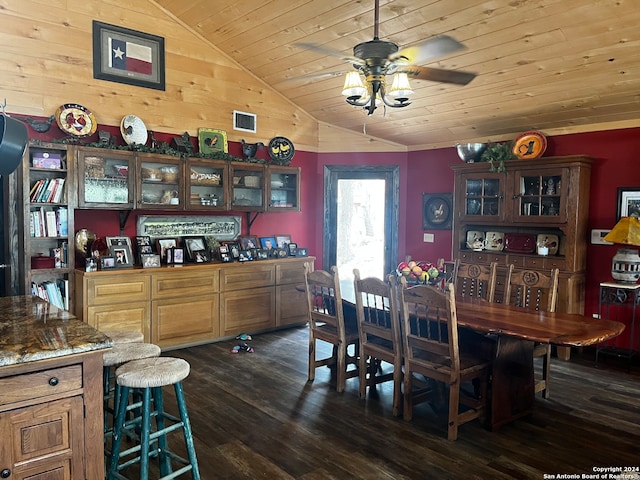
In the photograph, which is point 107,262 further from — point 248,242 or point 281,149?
point 281,149

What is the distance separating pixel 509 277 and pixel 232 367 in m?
2.60

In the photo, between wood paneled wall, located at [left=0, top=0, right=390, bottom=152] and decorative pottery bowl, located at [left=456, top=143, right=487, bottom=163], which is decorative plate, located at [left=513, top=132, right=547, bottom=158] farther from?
wood paneled wall, located at [left=0, top=0, right=390, bottom=152]

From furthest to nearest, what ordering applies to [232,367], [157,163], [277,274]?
[277,274], [157,163], [232,367]

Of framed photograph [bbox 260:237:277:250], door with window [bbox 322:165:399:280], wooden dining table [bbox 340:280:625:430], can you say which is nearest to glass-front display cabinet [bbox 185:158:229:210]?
framed photograph [bbox 260:237:277:250]

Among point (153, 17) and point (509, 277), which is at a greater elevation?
point (153, 17)

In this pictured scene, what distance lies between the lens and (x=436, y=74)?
3.20m

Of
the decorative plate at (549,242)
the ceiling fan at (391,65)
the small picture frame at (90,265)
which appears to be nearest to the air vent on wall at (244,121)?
the small picture frame at (90,265)

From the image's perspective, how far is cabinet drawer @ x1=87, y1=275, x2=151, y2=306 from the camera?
14.8 ft

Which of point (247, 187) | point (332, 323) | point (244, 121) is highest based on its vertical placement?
point (244, 121)

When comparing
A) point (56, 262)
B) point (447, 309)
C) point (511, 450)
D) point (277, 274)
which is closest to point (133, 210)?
point (56, 262)

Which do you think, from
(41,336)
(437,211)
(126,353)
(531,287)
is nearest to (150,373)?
(126,353)

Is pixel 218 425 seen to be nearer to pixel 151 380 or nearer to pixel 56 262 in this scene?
pixel 151 380

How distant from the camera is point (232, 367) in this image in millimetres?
4562

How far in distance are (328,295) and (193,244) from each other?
217cm
